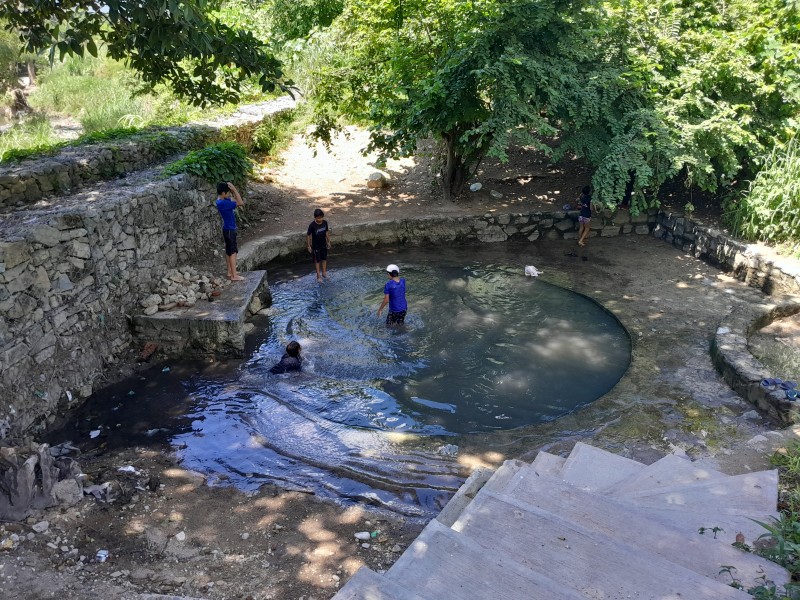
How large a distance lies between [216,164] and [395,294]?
4.69 metres

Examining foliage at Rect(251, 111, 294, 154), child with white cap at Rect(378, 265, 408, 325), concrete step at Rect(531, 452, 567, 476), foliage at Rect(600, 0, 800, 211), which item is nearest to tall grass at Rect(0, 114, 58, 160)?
foliage at Rect(251, 111, 294, 154)

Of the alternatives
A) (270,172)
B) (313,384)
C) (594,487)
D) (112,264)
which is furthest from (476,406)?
(270,172)

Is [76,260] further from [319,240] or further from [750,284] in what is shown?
[750,284]

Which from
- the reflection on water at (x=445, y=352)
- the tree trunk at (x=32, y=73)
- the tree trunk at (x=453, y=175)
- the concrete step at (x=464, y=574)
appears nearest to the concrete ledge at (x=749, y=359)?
the reflection on water at (x=445, y=352)

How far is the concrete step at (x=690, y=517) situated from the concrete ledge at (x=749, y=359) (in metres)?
3.26

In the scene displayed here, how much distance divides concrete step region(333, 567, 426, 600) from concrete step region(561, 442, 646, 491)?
2.12 meters

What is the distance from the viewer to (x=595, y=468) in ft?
16.6

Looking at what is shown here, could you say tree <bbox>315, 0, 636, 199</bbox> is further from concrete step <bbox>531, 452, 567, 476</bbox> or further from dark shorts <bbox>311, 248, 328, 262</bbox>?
concrete step <bbox>531, 452, 567, 476</bbox>

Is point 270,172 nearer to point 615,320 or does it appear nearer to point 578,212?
point 578,212

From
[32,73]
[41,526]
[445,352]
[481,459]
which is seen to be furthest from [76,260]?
[32,73]

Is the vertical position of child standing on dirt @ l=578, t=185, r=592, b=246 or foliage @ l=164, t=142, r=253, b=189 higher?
foliage @ l=164, t=142, r=253, b=189

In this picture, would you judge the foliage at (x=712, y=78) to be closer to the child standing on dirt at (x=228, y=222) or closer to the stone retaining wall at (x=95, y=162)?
the child standing on dirt at (x=228, y=222)

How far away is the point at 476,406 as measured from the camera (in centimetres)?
735

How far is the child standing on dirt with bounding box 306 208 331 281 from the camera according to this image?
34.9 ft
